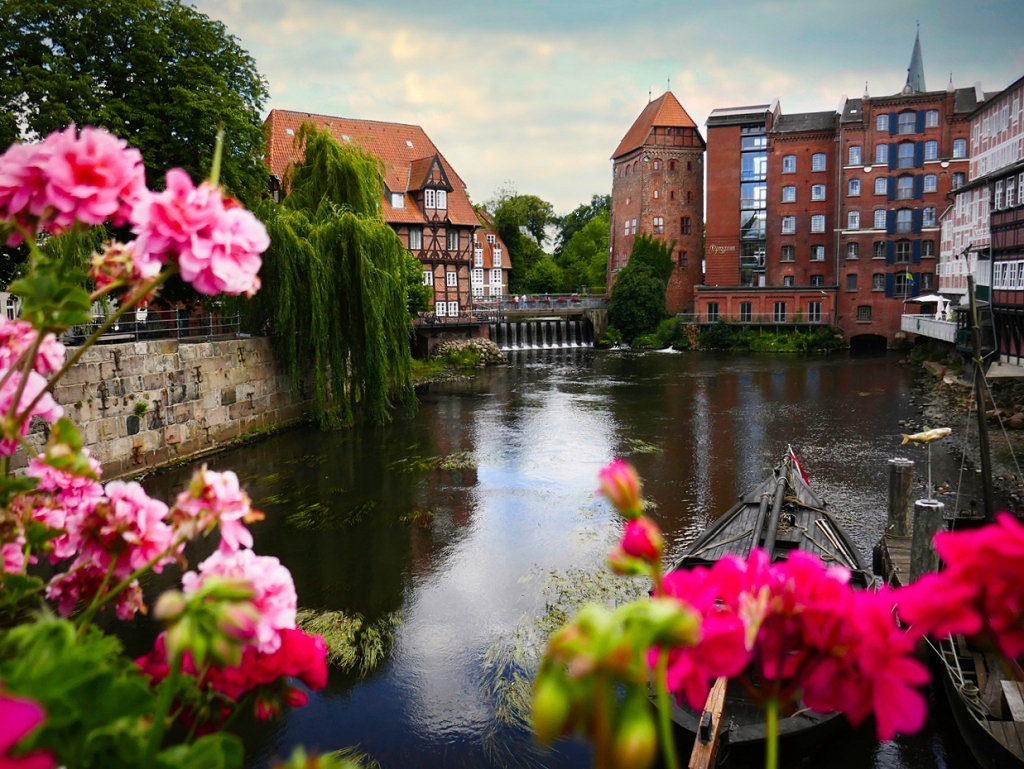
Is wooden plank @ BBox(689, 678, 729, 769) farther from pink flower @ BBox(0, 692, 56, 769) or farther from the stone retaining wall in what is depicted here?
the stone retaining wall

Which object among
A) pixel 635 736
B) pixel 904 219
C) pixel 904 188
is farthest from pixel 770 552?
pixel 904 188

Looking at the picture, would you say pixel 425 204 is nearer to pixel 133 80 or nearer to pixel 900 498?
pixel 133 80

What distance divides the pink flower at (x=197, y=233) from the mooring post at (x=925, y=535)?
9.19 m

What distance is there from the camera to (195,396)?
19312 millimetres

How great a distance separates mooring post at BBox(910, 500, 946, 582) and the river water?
1552 millimetres

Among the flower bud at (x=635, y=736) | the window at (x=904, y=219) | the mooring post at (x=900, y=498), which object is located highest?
the window at (x=904, y=219)

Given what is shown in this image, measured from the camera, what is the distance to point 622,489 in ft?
5.02

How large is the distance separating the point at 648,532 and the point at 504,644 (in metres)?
9.29

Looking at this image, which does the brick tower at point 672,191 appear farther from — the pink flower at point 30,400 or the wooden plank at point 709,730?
the pink flower at point 30,400

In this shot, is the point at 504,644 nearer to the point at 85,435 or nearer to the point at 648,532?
the point at 648,532

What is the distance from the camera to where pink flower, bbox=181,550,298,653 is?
72.3 inches

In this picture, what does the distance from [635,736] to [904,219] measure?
5637cm

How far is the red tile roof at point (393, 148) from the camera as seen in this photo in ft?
141

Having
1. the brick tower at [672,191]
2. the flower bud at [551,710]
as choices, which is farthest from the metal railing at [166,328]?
the brick tower at [672,191]
